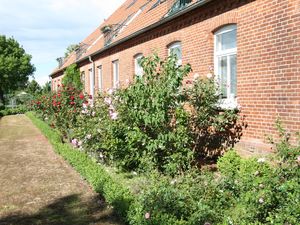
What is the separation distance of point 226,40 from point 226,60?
472 mm

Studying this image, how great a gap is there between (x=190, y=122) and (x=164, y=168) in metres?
1.15

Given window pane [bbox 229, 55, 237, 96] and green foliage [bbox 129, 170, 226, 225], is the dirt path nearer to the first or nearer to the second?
green foliage [bbox 129, 170, 226, 225]

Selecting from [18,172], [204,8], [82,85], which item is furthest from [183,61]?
[82,85]

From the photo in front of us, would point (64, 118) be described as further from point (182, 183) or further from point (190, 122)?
point (182, 183)

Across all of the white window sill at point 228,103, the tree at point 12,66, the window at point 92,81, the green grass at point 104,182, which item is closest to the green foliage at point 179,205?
the green grass at point 104,182

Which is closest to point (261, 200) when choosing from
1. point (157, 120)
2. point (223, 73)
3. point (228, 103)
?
point (157, 120)

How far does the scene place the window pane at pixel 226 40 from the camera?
8.55 meters

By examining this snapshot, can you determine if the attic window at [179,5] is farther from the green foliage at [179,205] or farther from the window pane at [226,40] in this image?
the green foliage at [179,205]

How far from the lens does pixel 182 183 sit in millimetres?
5973

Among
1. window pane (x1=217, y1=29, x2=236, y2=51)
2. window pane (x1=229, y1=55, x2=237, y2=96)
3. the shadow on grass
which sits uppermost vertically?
window pane (x1=217, y1=29, x2=236, y2=51)

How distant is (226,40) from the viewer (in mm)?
8898

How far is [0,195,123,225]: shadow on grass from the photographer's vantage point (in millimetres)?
5487

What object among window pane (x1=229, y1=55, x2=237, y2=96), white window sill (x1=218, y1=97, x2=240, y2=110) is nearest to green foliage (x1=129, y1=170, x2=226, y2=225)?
white window sill (x1=218, y1=97, x2=240, y2=110)

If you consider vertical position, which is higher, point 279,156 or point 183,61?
point 183,61
